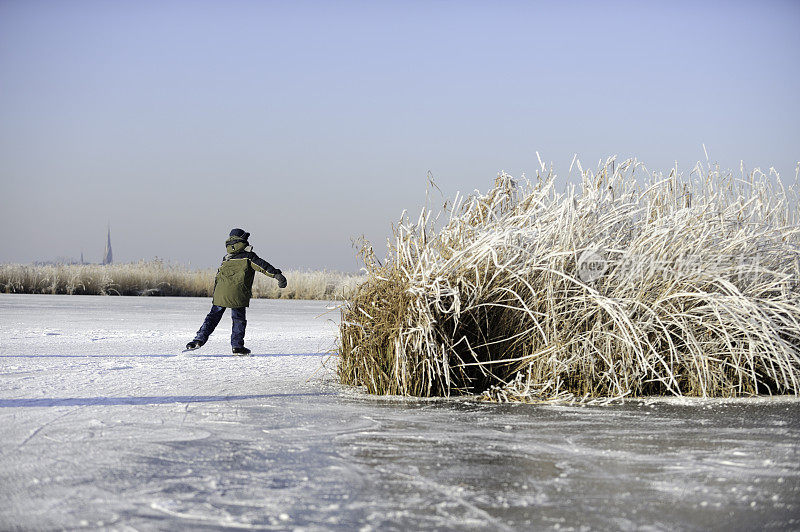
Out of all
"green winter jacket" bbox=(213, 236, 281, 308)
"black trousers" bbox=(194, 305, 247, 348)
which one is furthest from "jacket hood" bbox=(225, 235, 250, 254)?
"black trousers" bbox=(194, 305, 247, 348)

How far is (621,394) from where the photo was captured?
16.8 ft

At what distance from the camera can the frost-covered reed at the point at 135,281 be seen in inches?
837

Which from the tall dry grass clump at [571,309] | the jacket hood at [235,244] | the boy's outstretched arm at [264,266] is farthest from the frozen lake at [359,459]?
the jacket hood at [235,244]

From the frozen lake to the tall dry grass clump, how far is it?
Answer: 33 centimetres

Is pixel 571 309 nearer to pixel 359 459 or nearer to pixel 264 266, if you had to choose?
pixel 359 459

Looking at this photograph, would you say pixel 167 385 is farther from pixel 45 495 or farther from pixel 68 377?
→ pixel 45 495

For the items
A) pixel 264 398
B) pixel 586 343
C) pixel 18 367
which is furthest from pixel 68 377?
pixel 586 343

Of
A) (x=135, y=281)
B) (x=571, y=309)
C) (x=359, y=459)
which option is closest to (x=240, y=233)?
(x=571, y=309)

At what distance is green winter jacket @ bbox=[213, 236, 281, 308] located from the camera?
820 centimetres

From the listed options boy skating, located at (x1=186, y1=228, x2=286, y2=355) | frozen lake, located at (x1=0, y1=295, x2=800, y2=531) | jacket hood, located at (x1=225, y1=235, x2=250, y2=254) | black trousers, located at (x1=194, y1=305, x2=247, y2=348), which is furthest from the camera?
jacket hood, located at (x1=225, y1=235, x2=250, y2=254)

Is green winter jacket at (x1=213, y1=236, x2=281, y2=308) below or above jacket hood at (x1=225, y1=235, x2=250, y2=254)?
below

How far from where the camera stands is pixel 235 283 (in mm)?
8250

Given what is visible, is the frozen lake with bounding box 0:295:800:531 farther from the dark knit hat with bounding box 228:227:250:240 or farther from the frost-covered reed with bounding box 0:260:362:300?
the frost-covered reed with bounding box 0:260:362:300

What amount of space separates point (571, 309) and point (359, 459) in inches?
98.7
